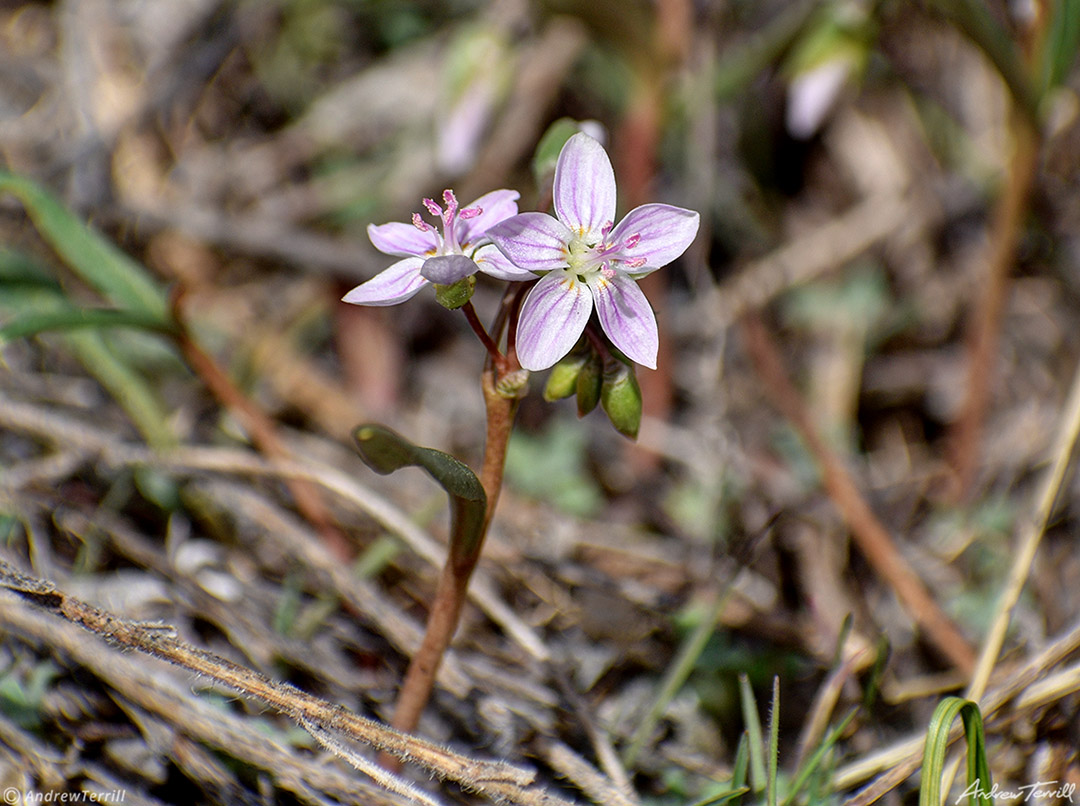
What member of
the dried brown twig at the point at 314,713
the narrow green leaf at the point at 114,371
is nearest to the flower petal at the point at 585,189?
the dried brown twig at the point at 314,713

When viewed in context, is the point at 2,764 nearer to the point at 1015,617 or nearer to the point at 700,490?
the point at 700,490

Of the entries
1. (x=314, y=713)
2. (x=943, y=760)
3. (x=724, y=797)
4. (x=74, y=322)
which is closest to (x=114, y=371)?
(x=74, y=322)

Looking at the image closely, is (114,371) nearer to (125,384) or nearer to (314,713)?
(125,384)

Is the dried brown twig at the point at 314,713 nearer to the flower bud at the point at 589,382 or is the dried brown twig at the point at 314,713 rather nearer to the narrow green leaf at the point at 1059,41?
the flower bud at the point at 589,382

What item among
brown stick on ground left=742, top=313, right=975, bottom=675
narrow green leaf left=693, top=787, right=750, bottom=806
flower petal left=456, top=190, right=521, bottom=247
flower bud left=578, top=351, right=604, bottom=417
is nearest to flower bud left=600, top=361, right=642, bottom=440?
flower bud left=578, top=351, right=604, bottom=417

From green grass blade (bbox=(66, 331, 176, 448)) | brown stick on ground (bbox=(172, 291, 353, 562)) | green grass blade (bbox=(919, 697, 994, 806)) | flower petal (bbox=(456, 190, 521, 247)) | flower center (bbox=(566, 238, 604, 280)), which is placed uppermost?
green grass blade (bbox=(66, 331, 176, 448))

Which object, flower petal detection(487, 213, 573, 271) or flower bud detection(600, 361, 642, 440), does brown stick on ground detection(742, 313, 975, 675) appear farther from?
flower petal detection(487, 213, 573, 271)
